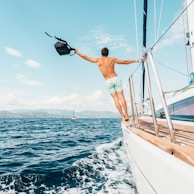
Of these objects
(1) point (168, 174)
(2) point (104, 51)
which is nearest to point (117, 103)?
(2) point (104, 51)

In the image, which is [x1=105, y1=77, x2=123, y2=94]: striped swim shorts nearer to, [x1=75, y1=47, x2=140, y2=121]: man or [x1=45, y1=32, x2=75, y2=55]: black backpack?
[x1=75, y1=47, x2=140, y2=121]: man

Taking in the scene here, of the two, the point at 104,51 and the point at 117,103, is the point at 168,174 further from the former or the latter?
the point at 104,51

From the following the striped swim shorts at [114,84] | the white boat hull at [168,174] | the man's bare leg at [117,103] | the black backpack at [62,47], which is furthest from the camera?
the man's bare leg at [117,103]

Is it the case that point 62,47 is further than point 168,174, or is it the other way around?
point 62,47

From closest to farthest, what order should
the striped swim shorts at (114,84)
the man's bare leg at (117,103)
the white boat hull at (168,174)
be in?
1. the white boat hull at (168,174)
2. the striped swim shorts at (114,84)
3. the man's bare leg at (117,103)

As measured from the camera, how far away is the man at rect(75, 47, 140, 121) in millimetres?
4746

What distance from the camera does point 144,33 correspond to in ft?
27.6

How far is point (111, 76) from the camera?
4816 mm

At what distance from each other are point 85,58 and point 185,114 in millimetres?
2876

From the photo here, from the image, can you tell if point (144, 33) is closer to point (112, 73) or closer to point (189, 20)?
point (189, 20)

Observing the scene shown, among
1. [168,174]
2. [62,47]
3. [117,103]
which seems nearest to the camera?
[168,174]

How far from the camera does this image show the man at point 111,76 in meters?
4.75

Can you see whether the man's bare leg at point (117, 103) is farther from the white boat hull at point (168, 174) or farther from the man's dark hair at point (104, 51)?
the white boat hull at point (168, 174)

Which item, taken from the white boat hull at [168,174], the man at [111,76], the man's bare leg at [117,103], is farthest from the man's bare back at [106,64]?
the white boat hull at [168,174]
